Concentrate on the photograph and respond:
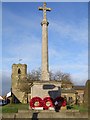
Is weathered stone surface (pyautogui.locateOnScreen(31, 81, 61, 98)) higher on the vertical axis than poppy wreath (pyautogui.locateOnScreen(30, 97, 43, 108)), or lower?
higher

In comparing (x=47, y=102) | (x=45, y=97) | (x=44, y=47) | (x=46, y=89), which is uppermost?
(x=44, y=47)

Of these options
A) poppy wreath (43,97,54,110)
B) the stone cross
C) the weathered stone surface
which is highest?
the stone cross

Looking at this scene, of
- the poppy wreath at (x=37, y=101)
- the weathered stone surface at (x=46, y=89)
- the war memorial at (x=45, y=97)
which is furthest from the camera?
the weathered stone surface at (x=46, y=89)

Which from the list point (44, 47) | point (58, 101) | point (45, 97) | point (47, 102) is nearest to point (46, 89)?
point (45, 97)

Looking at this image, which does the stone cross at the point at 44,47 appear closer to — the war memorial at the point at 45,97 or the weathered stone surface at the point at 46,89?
the war memorial at the point at 45,97

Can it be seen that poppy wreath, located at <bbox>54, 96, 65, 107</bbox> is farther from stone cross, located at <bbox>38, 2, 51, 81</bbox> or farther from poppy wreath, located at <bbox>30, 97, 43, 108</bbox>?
stone cross, located at <bbox>38, 2, 51, 81</bbox>

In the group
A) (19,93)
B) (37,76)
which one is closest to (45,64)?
(37,76)

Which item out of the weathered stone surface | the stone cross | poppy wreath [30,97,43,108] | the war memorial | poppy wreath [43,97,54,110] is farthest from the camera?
the stone cross

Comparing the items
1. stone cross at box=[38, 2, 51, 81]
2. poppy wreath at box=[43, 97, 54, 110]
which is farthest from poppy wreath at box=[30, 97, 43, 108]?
stone cross at box=[38, 2, 51, 81]

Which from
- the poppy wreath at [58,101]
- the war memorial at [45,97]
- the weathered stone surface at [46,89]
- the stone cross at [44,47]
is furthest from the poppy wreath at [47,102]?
the stone cross at [44,47]

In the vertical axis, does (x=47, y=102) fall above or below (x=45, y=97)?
below

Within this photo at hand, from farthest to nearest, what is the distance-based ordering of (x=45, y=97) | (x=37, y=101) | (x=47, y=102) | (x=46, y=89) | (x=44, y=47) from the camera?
(x=44, y=47)
(x=46, y=89)
(x=45, y=97)
(x=37, y=101)
(x=47, y=102)

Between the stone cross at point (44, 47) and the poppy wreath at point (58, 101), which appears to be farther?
the stone cross at point (44, 47)

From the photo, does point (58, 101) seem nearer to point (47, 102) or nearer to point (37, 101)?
point (47, 102)
